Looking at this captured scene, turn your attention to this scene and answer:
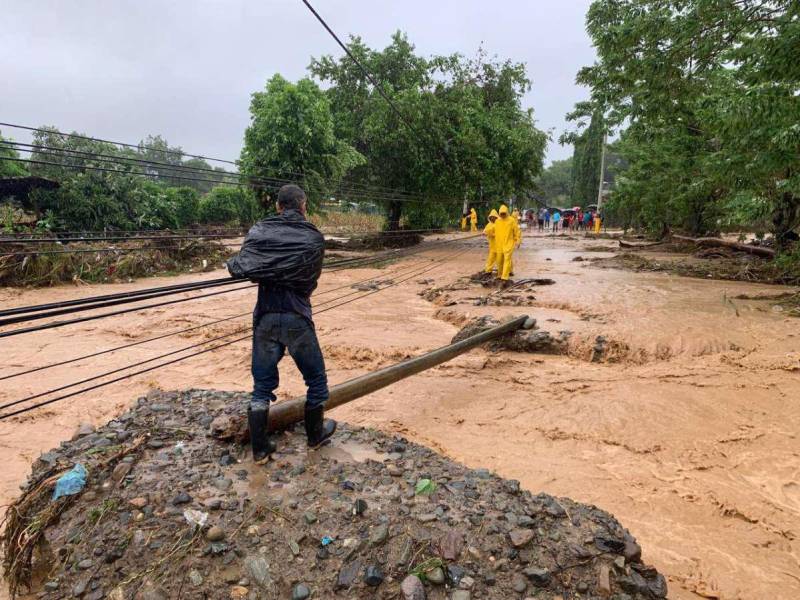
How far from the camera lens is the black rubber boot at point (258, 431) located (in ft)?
9.58

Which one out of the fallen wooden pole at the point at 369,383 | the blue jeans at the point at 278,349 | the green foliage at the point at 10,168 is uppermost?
the green foliage at the point at 10,168

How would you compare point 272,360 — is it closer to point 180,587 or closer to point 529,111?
point 180,587

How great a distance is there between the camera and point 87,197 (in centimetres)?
1570

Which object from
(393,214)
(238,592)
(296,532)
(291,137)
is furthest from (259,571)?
(393,214)

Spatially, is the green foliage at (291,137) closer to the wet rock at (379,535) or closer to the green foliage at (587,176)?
the wet rock at (379,535)

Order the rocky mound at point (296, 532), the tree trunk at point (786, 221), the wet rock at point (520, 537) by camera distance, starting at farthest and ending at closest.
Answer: the tree trunk at point (786, 221) → the wet rock at point (520, 537) → the rocky mound at point (296, 532)

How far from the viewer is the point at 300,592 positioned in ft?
7.09

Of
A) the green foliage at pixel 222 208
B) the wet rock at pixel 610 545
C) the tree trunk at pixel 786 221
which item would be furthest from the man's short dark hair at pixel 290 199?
the green foliage at pixel 222 208

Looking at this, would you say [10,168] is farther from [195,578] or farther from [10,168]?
[195,578]

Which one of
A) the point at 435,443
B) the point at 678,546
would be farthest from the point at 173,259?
the point at 678,546

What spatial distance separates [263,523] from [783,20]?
30.5ft

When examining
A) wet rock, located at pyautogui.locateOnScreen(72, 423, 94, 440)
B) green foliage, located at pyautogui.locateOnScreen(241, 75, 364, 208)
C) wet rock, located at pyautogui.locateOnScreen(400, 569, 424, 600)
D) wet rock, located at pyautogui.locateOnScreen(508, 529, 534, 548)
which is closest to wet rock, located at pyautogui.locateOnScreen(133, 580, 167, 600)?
wet rock, located at pyautogui.locateOnScreen(400, 569, 424, 600)

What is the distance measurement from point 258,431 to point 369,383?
1294 millimetres

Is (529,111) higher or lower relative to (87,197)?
higher
